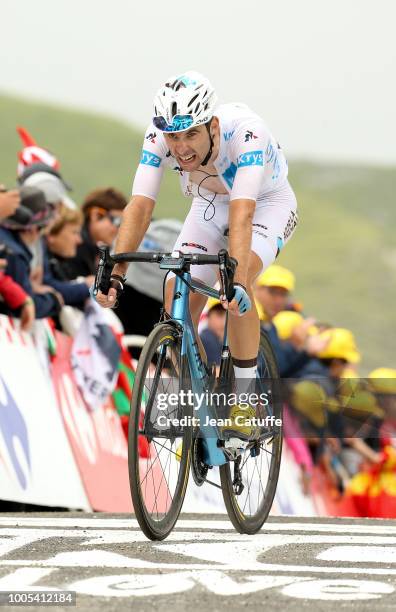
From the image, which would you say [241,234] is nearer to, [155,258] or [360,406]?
[155,258]

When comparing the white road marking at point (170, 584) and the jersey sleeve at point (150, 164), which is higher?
the jersey sleeve at point (150, 164)

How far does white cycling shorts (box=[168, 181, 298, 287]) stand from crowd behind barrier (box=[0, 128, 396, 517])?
1.88m

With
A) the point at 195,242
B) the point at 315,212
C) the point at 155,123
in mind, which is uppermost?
the point at 315,212

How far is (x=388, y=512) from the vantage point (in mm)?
14102

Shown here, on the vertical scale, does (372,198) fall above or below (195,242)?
above

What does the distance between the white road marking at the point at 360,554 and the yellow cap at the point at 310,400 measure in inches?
186

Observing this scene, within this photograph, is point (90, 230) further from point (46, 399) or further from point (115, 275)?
point (115, 275)

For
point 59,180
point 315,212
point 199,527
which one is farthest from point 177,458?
point 315,212

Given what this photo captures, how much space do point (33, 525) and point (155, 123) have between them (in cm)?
219

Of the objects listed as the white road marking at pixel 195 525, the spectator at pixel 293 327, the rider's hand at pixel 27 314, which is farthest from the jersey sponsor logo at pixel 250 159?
the spectator at pixel 293 327

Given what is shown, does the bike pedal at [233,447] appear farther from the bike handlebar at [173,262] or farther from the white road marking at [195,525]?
the bike handlebar at [173,262]

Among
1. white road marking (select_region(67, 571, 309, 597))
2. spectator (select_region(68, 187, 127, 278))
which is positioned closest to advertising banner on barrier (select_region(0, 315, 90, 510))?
spectator (select_region(68, 187, 127, 278))

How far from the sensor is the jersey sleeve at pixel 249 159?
6637 mm

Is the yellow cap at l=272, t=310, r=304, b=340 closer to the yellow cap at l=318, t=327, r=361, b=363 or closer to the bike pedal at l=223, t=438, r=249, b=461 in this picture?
the yellow cap at l=318, t=327, r=361, b=363
